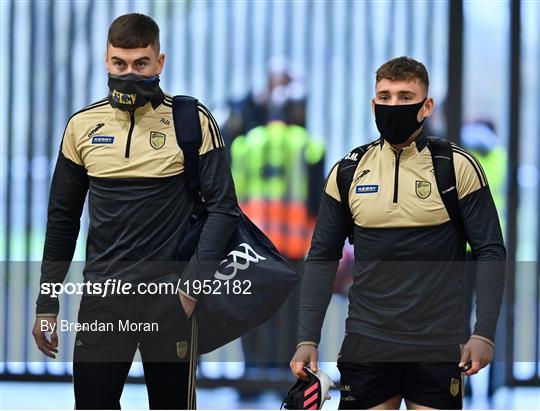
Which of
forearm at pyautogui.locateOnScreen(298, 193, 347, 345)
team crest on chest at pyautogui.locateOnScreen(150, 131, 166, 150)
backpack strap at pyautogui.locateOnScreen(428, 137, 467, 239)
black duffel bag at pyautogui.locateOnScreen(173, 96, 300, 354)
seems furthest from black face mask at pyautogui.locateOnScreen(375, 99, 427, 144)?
team crest on chest at pyautogui.locateOnScreen(150, 131, 166, 150)

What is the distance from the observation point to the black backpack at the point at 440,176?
4.21m

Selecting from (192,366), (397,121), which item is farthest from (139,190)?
(397,121)

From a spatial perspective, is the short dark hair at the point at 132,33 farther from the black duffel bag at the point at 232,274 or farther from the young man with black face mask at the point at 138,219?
the black duffel bag at the point at 232,274

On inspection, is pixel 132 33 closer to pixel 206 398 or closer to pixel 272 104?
pixel 272 104

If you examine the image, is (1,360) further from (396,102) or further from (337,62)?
(396,102)

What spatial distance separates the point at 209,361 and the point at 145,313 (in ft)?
9.48

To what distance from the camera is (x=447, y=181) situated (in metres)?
4.21

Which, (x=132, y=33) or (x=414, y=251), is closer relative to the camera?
(x=414, y=251)

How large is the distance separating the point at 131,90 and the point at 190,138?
23cm

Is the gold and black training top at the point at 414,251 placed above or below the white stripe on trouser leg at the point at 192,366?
above

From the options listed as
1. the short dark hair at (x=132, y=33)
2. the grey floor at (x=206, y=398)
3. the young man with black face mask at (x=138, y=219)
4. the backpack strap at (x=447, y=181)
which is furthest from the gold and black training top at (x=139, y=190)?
the grey floor at (x=206, y=398)

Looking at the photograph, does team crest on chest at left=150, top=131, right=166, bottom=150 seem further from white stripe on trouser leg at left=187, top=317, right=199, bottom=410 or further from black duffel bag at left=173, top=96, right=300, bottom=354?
white stripe on trouser leg at left=187, top=317, right=199, bottom=410

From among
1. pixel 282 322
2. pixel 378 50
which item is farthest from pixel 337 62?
pixel 282 322

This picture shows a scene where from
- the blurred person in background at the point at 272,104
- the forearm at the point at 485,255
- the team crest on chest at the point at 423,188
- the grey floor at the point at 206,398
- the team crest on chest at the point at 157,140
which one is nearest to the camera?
the forearm at the point at 485,255
